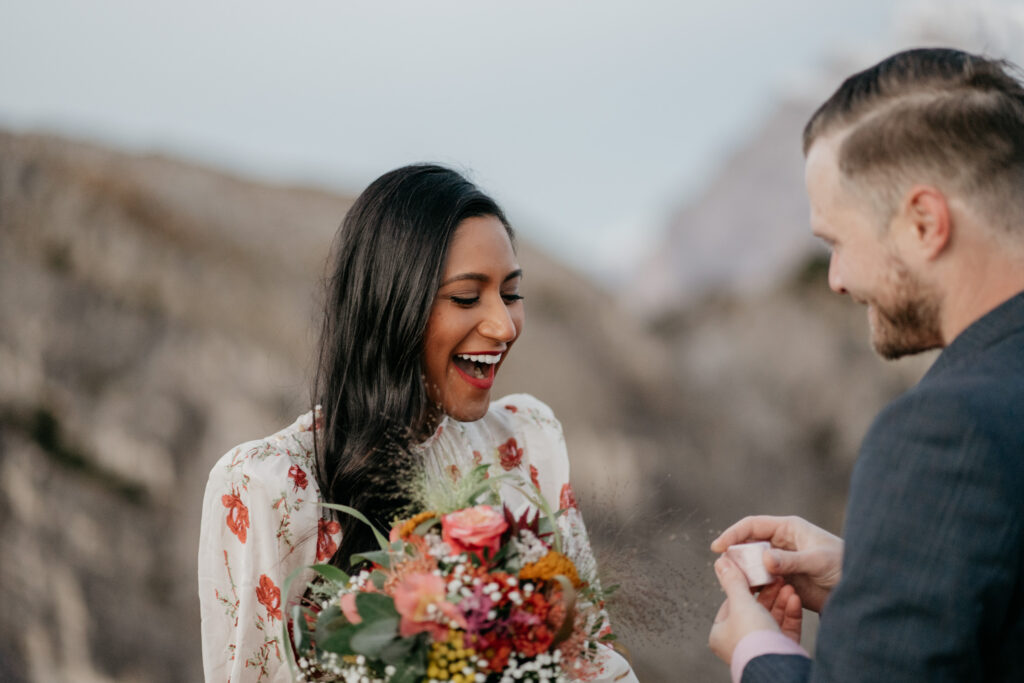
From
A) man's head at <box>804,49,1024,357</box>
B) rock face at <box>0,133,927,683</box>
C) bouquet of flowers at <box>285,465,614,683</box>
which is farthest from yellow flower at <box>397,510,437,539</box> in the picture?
rock face at <box>0,133,927,683</box>

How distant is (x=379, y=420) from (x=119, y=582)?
4801mm

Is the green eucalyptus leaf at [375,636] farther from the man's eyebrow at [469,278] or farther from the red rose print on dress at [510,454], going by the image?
the red rose print on dress at [510,454]

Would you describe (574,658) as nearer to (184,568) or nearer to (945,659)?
(945,659)

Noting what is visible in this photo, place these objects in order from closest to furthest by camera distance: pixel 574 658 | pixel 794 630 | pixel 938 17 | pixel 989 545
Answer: pixel 989 545
pixel 574 658
pixel 794 630
pixel 938 17

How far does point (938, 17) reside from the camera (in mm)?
7922

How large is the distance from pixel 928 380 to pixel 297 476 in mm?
1600

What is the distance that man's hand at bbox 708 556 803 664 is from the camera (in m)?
1.66

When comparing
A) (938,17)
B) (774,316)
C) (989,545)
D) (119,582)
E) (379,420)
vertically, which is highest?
(938,17)

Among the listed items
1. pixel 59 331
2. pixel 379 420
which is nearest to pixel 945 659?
pixel 379 420

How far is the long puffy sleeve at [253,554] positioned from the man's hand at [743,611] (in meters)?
1.09

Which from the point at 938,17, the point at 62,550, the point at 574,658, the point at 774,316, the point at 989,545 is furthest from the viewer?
the point at 774,316

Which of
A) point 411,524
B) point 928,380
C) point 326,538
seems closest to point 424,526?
point 411,524

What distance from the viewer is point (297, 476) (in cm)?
242

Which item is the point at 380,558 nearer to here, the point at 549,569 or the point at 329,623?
the point at 329,623
